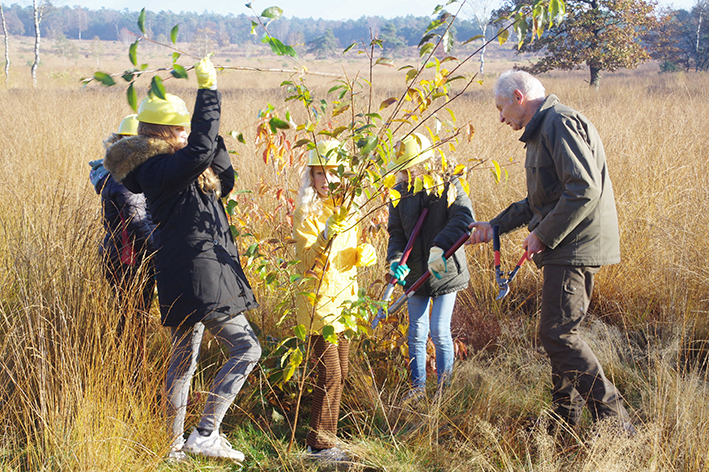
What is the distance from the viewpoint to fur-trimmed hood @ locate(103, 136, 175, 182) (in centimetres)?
196

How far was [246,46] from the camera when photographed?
90.1 m

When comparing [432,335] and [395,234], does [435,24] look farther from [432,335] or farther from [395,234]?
[432,335]

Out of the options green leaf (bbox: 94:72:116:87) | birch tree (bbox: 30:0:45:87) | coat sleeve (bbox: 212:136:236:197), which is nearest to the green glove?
coat sleeve (bbox: 212:136:236:197)

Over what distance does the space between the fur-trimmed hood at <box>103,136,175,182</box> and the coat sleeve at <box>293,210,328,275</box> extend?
2.07 ft

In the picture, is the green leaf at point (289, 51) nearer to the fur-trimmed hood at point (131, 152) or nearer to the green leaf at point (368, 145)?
the green leaf at point (368, 145)

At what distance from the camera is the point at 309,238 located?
2.05 m

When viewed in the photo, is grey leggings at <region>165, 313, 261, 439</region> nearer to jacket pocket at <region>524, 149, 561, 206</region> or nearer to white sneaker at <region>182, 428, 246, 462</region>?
white sneaker at <region>182, 428, 246, 462</region>

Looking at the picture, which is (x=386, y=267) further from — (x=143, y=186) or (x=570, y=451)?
(x=143, y=186)

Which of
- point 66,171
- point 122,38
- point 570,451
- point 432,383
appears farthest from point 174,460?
point 122,38

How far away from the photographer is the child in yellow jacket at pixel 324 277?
204cm

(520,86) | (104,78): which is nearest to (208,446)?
(104,78)

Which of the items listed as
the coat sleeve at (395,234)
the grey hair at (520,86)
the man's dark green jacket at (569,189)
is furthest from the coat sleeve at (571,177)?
the coat sleeve at (395,234)

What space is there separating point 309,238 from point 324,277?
19cm

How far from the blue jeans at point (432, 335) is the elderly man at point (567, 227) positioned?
0.51m
